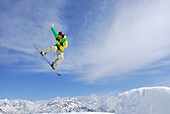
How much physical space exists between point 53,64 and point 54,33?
3.43 metres

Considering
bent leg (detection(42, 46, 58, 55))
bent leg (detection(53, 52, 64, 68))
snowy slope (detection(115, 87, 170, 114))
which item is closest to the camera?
snowy slope (detection(115, 87, 170, 114))

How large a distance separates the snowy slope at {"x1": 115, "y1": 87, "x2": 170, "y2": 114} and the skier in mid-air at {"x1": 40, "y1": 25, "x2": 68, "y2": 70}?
10.1 meters

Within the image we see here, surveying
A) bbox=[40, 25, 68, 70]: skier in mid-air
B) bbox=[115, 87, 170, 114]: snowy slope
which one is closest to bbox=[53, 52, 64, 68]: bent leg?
bbox=[40, 25, 68, 70]: skier in mid-air

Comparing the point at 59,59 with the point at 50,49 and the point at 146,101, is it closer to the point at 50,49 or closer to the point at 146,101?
the point at 50,49

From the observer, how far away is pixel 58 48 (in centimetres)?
1666

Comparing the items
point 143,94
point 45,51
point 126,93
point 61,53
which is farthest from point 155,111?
point 45,51

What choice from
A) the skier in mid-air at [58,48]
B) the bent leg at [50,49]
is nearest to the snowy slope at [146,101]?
Answer: the skier in mid-air at [58,48]

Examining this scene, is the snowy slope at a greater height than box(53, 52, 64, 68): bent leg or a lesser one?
A: lesser

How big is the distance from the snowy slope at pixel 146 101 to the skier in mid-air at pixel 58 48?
10.1 meters

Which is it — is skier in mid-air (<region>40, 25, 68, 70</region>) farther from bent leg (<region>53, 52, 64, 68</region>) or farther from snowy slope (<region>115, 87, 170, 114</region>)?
snowy slope (<region>115, 87, 170, 114</region>)

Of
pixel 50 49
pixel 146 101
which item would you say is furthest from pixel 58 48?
pixel 146 101

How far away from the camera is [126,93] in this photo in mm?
20531

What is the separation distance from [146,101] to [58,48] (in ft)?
37.7

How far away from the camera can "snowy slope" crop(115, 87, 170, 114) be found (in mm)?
15867
